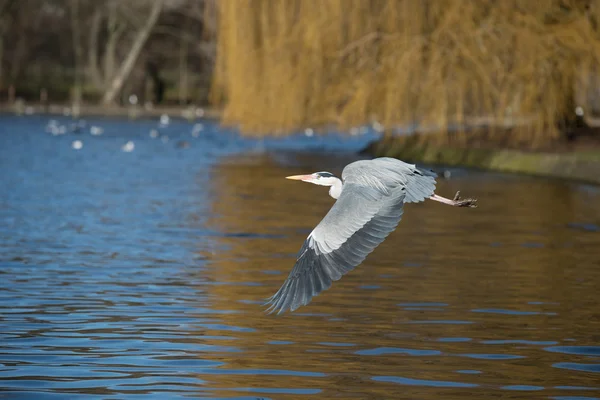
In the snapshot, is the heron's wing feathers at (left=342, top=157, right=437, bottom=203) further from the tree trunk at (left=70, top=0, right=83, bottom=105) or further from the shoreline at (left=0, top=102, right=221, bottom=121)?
the tree trunk at (left=70, top=0, right=83, bottom=105)

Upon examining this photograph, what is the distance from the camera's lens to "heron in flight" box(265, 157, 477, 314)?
838cm

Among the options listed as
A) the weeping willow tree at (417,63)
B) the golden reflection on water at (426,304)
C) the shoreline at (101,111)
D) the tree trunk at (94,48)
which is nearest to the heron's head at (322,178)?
the golden reflection on water at (426,304)

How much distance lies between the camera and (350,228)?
8641 mm

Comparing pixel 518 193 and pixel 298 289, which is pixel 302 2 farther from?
pixel 298 289

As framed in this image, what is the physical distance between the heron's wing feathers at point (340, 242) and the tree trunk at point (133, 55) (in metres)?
64.7

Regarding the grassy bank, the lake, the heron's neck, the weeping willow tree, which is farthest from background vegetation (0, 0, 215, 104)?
the heron's neck

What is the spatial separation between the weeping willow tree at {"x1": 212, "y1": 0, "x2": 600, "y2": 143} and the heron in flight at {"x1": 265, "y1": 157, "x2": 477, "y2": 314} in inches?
889

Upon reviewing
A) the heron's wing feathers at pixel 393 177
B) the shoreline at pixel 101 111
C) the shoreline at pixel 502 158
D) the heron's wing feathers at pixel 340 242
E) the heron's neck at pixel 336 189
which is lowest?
the shoreline at pixel 101 111

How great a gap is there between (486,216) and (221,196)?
5925mm

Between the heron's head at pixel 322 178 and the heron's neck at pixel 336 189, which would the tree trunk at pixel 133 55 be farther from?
the heron's neck at pixel 336 189

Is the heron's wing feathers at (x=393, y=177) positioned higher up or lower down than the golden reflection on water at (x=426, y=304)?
higher up

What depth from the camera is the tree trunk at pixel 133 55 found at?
73.2 meters

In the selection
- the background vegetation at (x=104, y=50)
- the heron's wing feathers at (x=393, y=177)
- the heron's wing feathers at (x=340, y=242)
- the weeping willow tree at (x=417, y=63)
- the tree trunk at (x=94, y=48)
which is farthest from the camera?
the tree trunk at (x=94, y=48)

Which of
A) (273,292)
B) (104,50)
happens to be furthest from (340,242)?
(104,50)
